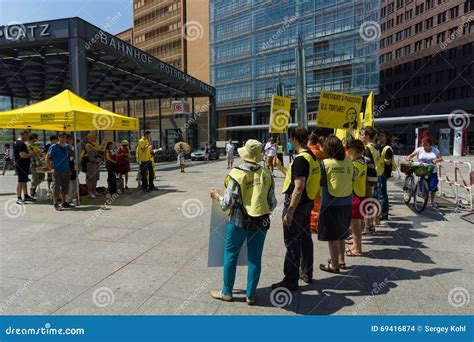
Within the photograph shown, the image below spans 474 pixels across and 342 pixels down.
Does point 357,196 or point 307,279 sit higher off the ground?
point 357,196

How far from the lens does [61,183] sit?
803cm

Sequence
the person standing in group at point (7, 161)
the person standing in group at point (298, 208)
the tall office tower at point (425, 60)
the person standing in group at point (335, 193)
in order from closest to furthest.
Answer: the person standing in group at point (298, 208) < the person standing in group at point (335, 193) < the person standing in group at point (7, 161) < the tall office tower at point (425, 60)

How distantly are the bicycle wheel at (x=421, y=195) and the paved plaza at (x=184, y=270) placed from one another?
495 mm

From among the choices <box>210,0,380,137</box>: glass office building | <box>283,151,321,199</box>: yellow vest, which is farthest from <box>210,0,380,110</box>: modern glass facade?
<box>283,151,321,199</box>: yellow vest

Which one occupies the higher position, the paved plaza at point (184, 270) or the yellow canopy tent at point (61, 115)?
the yellow canopy tent at point (61, 115)

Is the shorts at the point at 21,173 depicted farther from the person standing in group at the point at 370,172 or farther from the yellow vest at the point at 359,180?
the person standing in group at the point at 370,172

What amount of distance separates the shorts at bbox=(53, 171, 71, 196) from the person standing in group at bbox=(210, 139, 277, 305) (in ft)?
19.4

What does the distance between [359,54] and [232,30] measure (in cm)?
2066

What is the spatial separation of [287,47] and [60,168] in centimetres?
4717

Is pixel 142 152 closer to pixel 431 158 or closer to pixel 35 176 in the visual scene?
pixel 35 176

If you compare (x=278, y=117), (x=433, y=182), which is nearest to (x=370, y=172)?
(x=433, y=182)

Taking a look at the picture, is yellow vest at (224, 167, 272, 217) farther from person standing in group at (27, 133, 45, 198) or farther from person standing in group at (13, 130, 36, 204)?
person standing in group at (27, 133, 45, 198)

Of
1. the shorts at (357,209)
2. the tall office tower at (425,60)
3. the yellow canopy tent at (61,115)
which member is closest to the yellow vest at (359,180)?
the shorts at (357,209)

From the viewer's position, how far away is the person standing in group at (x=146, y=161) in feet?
34.9
